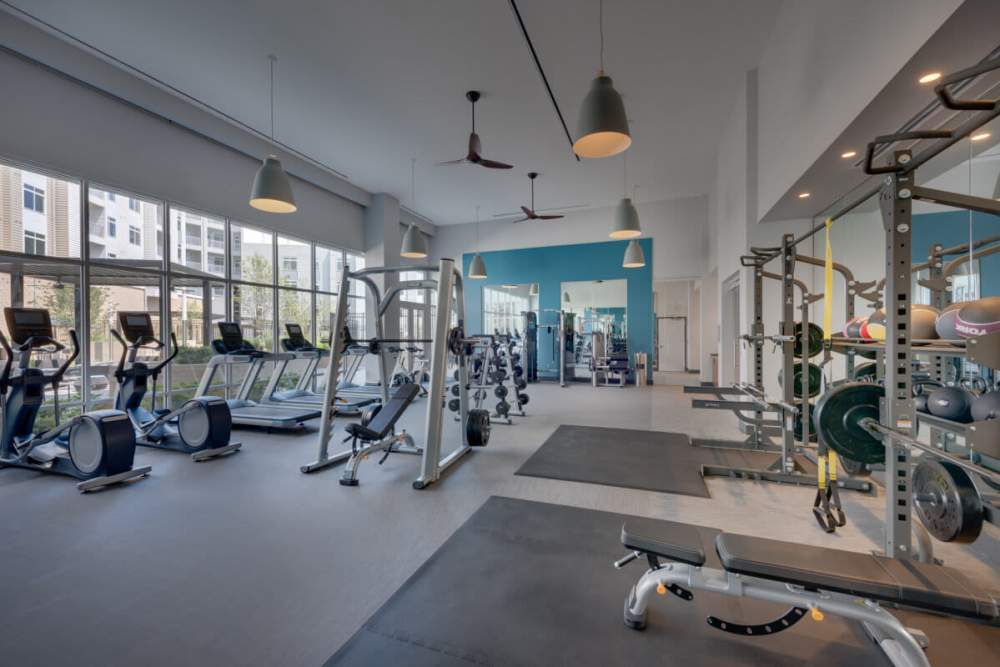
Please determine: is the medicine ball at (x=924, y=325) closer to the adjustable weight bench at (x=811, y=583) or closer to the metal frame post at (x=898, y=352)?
the metal frame post at (x=898, y=352)

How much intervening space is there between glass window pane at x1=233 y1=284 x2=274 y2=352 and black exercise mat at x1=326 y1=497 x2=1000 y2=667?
6066 mm

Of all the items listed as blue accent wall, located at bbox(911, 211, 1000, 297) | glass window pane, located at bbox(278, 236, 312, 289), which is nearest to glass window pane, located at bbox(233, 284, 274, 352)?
glass window pane, located at bbox(278, 236, 312, 289)

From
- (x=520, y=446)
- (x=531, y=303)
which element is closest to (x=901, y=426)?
(x=520, y=446)

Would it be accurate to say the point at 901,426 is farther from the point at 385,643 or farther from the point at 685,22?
the point at 685,22

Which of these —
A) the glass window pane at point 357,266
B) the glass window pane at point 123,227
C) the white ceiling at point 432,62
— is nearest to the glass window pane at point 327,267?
the glass window pane at point 357,266

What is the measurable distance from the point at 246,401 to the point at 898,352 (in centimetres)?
649

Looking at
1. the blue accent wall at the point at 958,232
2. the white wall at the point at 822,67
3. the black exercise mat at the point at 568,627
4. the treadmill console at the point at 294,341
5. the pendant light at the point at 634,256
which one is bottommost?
the black exercise mat at the point at 568,627

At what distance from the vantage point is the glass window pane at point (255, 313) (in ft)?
21.9

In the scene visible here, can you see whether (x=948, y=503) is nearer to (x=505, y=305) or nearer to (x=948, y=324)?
(x=948, y=324)

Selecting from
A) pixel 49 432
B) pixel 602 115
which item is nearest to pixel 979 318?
pixel 602 115

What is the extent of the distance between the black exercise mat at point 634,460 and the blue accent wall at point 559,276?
532 cm

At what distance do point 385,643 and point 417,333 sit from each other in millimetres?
9377

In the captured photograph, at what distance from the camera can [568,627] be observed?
168 centimetres

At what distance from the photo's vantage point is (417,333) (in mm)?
10750
